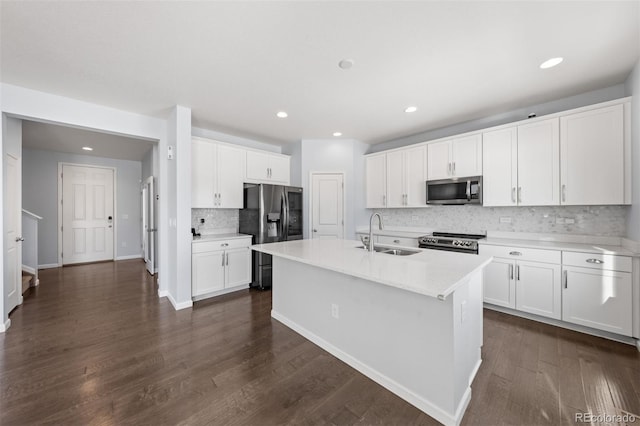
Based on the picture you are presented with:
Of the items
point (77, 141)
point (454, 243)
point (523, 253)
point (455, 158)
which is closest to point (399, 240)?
point (454, 243)

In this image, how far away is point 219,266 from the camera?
373 cm

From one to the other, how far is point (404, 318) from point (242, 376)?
1.35 m

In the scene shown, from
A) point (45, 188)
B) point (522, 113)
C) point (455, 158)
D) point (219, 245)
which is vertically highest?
point (522, 113)

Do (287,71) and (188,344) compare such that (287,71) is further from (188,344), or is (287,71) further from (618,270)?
(618,270)

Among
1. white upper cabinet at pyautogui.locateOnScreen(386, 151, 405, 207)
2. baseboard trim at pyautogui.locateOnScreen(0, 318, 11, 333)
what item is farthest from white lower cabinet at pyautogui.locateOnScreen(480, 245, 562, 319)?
baseboard trim at pyautogui.locateOnScreen(0, 318, 11, 333)

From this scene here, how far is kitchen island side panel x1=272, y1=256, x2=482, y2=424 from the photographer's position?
1.52 m

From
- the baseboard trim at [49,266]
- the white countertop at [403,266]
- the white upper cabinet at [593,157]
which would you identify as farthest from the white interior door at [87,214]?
the white upper cabinet at [593,157]

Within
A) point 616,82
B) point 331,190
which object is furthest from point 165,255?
point 616,82

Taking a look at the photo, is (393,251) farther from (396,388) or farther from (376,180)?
(376,180)

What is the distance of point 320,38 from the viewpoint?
1.95m

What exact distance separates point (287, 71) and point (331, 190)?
259 centimetres

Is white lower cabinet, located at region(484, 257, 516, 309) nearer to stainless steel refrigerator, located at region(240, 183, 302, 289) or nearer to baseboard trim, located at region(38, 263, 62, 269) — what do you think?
stainless steel refrigerator, located at region(240, 183, 302, 289)

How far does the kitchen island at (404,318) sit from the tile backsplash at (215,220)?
94.1 inches

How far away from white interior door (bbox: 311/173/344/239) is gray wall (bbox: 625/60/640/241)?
3.57 meters
